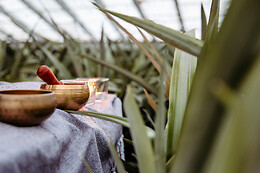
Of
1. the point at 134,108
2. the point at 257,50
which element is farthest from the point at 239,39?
the point at 134,108

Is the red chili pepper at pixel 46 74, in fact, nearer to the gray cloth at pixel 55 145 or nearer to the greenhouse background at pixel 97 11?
the gray cloth at pixel 55 145

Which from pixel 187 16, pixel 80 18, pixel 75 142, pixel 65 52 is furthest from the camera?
pixel 80 18

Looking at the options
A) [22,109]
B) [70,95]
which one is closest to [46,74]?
[70,95]

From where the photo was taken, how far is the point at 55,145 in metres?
0.36

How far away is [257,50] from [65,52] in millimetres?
1204

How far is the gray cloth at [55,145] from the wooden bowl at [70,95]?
4cm

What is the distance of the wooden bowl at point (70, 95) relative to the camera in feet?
1.73

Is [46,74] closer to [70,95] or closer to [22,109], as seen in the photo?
[70,95]

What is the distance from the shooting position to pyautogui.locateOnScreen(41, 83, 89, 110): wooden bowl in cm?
53

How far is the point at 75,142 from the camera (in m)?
0.44

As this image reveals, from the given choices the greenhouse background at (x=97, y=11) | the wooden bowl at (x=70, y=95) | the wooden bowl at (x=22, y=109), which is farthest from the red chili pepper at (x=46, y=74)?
the greenhouse background at (x=97, y=11)

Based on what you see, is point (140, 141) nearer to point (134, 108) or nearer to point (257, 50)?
point (134, 108)

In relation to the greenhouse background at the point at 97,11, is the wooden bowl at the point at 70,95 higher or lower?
lower

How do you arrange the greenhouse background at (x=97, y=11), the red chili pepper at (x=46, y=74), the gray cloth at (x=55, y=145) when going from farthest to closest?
the greenhouse background at (x=97, y=11) → the red chili pepper at (x=46, y=74) → the gray cloth at (x=55, y=145)
